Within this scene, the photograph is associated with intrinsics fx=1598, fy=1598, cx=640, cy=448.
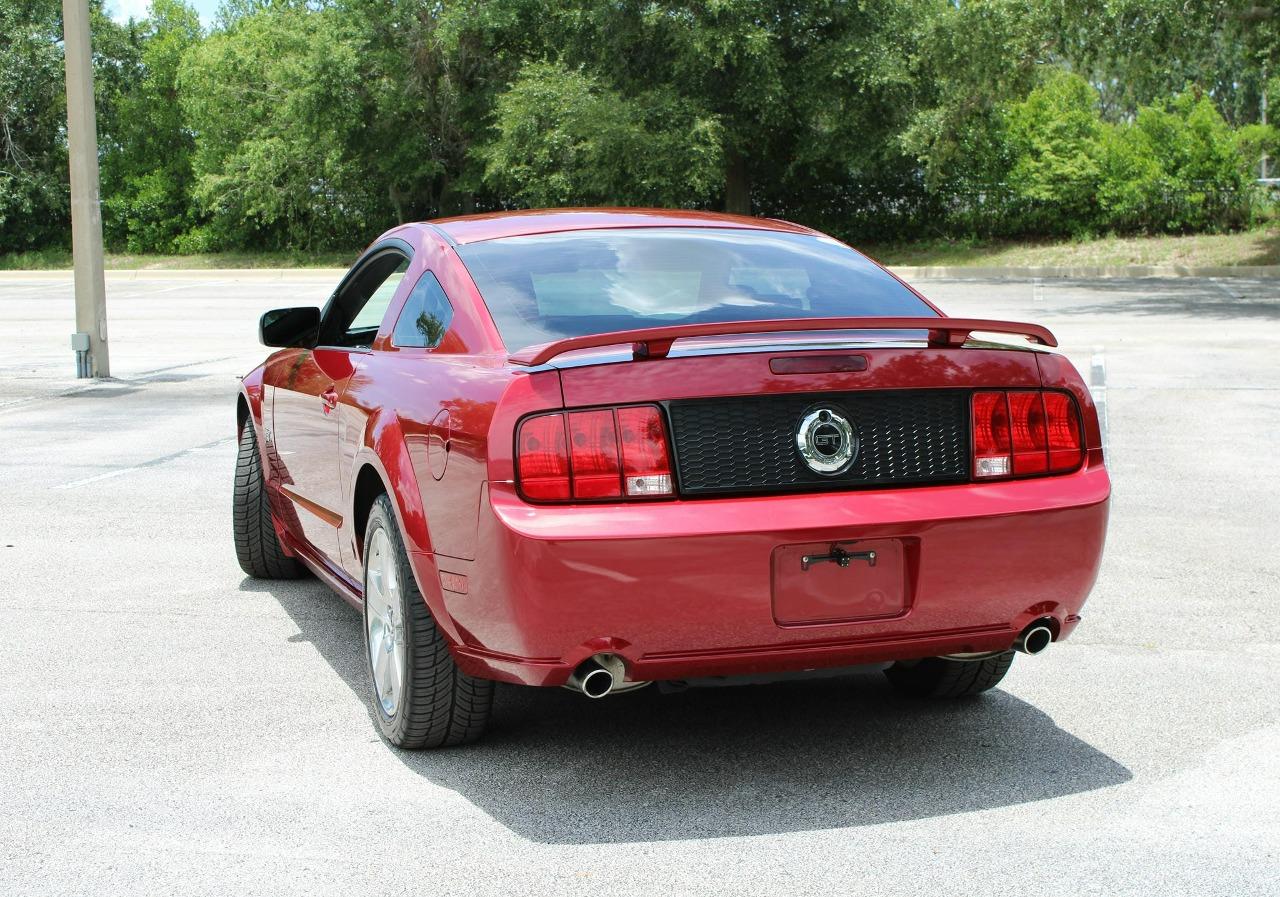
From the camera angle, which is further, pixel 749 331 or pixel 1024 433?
pixel 1024 433

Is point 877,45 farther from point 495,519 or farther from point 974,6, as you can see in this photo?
point 495,519

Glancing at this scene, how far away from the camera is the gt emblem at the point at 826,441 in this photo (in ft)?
13.0

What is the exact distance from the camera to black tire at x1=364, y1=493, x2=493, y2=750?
14.1 ft

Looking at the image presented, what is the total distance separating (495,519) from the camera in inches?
152

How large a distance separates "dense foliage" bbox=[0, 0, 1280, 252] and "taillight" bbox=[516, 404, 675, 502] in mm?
24456

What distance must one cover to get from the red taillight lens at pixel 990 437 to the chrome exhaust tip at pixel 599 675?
3.45 ft

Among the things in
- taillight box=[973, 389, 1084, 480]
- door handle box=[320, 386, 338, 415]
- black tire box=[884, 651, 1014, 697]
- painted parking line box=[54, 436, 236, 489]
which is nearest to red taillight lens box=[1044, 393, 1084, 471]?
taillight box=[973, 389, 1084, 480]

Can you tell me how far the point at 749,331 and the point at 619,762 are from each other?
51.6 inches

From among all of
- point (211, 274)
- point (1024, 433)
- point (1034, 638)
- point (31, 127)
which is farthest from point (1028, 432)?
point (31, 127)

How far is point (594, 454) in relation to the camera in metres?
3.85

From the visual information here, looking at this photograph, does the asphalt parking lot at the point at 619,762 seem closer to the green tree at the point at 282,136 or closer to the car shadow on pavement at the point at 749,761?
the car shadow on pavement at the point at 749,761

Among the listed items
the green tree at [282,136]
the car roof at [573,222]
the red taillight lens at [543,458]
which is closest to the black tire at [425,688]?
the red taillight lens at [543,458]

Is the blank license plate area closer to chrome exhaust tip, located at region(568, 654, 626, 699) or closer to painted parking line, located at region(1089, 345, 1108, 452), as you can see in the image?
chrome exhaust tip, located at region(568, 654, 626, 699)

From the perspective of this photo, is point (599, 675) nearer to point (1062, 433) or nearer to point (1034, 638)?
point (1034, 638)
